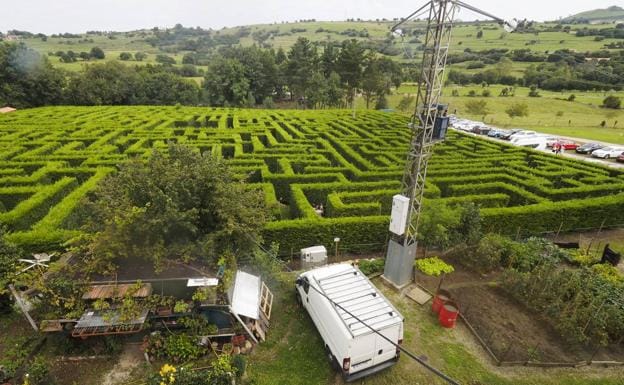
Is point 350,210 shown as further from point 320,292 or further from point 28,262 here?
point 28,262

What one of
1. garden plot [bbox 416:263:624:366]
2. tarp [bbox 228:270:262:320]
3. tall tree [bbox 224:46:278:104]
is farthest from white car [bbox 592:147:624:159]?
tall tree [bbox 224:46:278:104]

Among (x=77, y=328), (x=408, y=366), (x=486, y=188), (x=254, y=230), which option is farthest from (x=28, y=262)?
(x=486, y=188)

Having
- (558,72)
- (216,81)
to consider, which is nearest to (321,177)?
(216,81)

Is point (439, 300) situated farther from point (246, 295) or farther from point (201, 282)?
point (201, 282)

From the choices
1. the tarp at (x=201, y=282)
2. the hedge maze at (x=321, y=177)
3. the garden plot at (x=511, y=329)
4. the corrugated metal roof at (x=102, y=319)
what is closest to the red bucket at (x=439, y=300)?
the garden plot at (x=511, y=329)

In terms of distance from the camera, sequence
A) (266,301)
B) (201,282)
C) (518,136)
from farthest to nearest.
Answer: (518,136) < (266,301) < (201,282)

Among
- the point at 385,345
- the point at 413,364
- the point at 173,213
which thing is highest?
the point at 173,213
